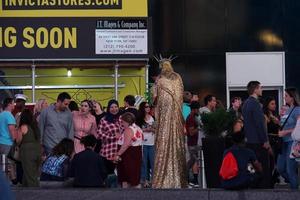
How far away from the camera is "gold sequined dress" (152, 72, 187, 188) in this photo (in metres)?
14.3

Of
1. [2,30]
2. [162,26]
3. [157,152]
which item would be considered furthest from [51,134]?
[162,26]

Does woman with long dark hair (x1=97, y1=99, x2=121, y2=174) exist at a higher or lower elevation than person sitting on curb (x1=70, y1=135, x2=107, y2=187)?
higher

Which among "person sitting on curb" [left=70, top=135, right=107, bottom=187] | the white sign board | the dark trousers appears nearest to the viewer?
"person sitting on curb" [left=70, top=135, right=107, bottom=187]

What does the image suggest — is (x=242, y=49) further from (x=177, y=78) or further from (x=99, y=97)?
(x=177, y=78)

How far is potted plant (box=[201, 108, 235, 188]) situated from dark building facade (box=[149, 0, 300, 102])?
11015 mm

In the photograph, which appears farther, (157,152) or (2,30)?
(2,30)

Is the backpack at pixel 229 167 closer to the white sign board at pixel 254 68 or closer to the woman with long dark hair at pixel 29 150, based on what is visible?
the woman with long dark hair at pixel 29 150

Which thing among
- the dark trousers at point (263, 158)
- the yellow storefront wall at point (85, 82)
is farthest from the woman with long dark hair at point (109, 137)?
the yellow storefront wall at point (85, 82)

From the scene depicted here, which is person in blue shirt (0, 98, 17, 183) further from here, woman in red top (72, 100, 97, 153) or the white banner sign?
the white banner sign

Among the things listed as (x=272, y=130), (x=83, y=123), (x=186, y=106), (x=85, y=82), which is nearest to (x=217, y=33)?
(x=85, y=82)

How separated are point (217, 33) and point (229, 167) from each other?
13656 millimetres

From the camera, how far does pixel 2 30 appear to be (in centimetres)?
2409

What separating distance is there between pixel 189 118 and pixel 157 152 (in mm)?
2469

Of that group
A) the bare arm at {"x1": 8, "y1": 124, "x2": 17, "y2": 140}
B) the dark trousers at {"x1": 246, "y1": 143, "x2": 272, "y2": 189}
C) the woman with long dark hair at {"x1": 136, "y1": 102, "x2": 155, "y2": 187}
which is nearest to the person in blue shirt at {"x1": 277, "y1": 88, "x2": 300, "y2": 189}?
the dark trousers at {"x1": 246, "y1": 143, "x2": 272, "y2": 189}
